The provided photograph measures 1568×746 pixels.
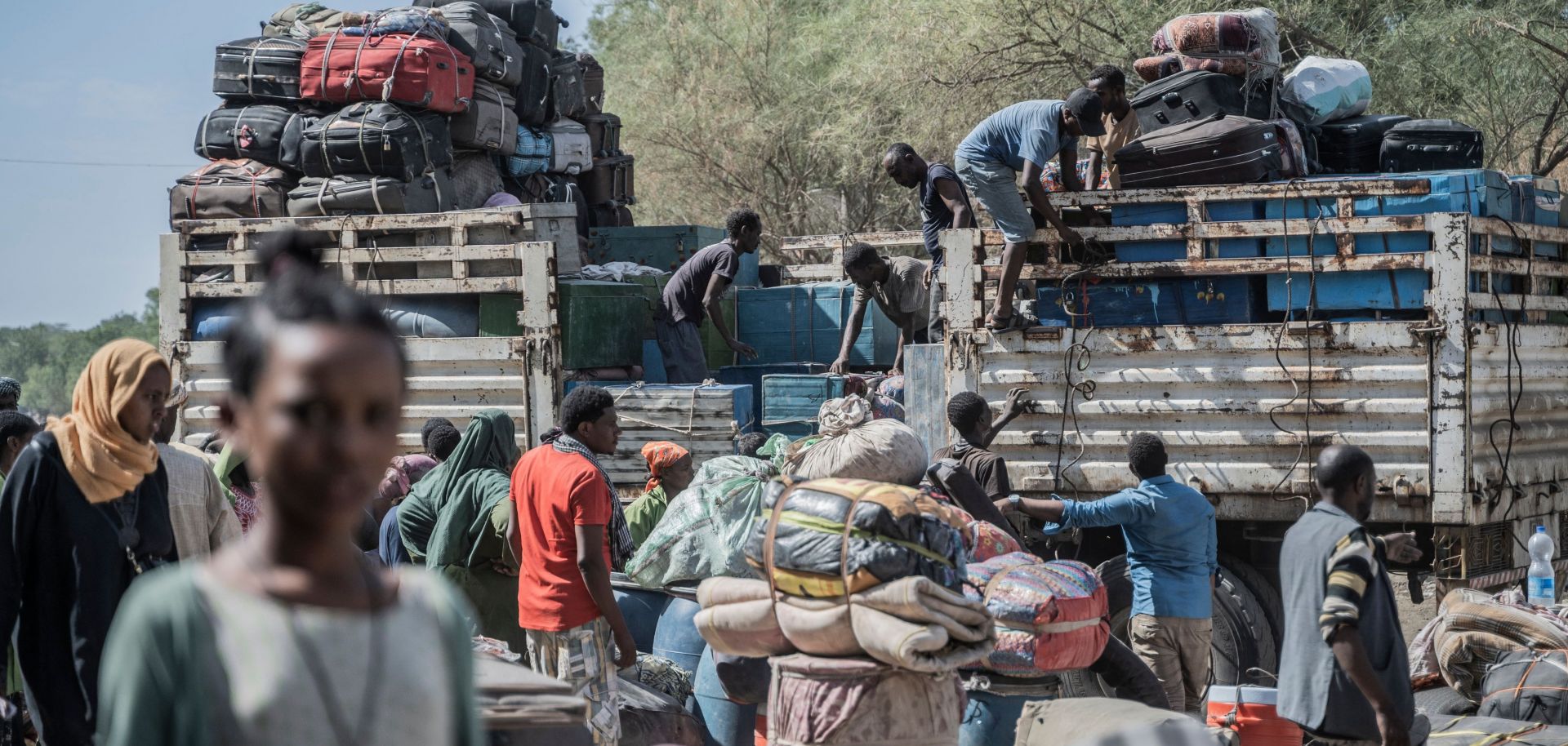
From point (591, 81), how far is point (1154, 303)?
5872 mm

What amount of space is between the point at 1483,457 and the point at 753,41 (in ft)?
55.3

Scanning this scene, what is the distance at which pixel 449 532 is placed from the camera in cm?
541

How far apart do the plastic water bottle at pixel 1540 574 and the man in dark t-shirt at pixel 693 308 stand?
14.3 feet

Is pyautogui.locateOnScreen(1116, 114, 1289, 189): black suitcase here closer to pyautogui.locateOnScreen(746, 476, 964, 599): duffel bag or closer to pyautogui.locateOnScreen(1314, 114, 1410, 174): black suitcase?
pyautogui.locateOnScreen(1314, 114, 1410, 174): black suitcase

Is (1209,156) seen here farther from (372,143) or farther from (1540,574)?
(372,143)

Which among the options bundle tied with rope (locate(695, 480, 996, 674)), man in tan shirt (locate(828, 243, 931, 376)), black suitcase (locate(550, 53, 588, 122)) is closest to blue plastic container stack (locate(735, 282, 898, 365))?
man in tan shirt (locate(828, 243, 931, 376))

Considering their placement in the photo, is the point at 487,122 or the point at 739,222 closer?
the point at 739,222

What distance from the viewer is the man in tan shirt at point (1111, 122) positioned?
745 cm

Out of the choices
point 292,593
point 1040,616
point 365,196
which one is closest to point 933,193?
point 365,196

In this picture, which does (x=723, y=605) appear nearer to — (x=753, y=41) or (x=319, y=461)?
(x=319, y=461)

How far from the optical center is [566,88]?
10.7 metres

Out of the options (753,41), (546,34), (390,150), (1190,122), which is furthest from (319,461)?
(753,41)

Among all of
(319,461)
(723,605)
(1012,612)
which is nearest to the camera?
(319,461)

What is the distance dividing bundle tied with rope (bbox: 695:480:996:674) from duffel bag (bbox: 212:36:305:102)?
692 cm
